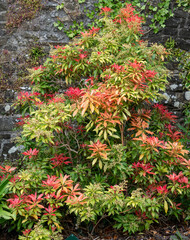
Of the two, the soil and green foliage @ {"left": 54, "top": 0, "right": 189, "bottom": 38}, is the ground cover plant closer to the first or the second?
the soil

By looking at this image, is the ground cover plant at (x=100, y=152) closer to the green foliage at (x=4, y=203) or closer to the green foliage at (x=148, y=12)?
the green foliage at (x=4, y=203)

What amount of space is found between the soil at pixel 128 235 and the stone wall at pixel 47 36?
6.68 ft

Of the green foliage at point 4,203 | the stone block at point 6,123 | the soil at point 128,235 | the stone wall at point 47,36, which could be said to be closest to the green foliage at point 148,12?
the stone wall at point 47,36

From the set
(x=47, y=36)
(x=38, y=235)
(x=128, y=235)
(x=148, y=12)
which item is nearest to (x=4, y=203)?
(x=38, y=235)

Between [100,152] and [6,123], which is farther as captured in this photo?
[6,123]

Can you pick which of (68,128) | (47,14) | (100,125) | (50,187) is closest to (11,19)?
(47,14)

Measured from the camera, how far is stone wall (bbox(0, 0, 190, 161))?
4.47m

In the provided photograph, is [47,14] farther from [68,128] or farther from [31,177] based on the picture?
[31,177]

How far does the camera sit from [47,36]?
455 cm

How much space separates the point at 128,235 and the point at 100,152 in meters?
1.07

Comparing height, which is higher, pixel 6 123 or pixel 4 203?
pixel 4 203

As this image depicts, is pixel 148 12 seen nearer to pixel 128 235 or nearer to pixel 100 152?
pixel 100 152

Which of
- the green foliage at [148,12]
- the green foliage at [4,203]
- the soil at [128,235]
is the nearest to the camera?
the green foliage at [4,203]

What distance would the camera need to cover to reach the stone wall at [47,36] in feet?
14.7
